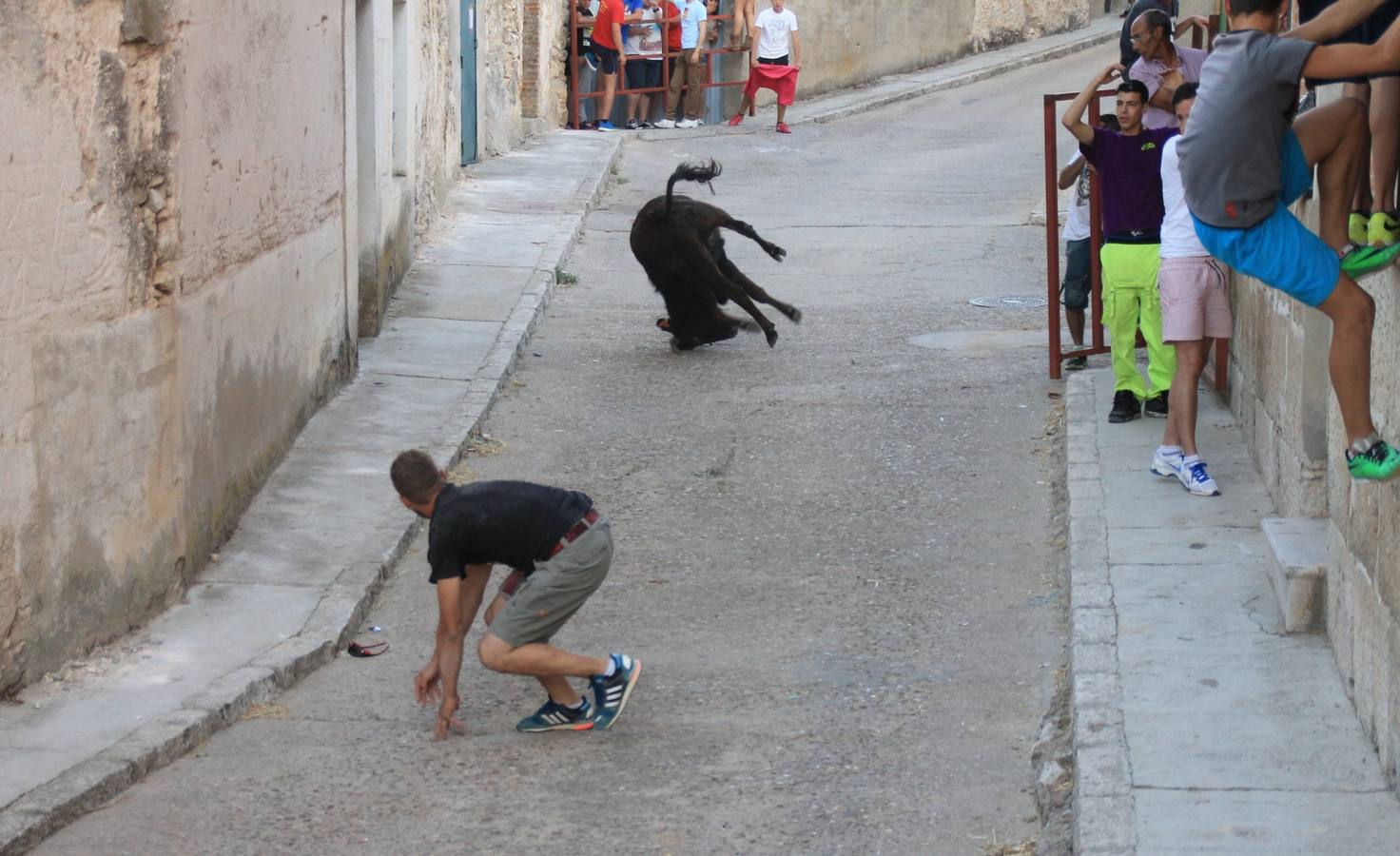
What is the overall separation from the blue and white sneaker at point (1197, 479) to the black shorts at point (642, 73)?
51.4 feet

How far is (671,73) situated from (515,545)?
59.4ft

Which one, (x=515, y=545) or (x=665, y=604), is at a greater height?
(x=515, y=545)

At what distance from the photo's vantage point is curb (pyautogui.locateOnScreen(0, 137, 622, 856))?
5781 millimetres

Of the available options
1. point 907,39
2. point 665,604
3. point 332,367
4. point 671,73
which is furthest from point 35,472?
point 907,39

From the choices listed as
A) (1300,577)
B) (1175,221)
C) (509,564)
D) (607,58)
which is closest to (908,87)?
(607,58)

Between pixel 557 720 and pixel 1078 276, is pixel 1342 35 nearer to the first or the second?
pixel 557 720

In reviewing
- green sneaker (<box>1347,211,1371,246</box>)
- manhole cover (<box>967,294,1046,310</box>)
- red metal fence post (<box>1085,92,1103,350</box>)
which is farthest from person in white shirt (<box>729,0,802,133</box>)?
green sneaker (<box>1347,211,1371,246</box>)

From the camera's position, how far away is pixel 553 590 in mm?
6422

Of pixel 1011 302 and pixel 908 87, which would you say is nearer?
pixel 1011 302

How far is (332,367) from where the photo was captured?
1088cm

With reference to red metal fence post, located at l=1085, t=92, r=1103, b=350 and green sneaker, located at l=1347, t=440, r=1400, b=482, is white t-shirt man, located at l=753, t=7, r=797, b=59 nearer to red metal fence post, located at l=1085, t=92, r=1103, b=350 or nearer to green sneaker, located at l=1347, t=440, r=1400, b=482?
red metal fence post, located at l=1085, t=92, r=1103, b=350

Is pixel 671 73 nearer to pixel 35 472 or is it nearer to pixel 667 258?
pixel 667 258

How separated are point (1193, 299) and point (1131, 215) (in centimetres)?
93

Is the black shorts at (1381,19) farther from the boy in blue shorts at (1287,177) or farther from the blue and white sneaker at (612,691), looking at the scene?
the blue and white sneaker at (612,691)
